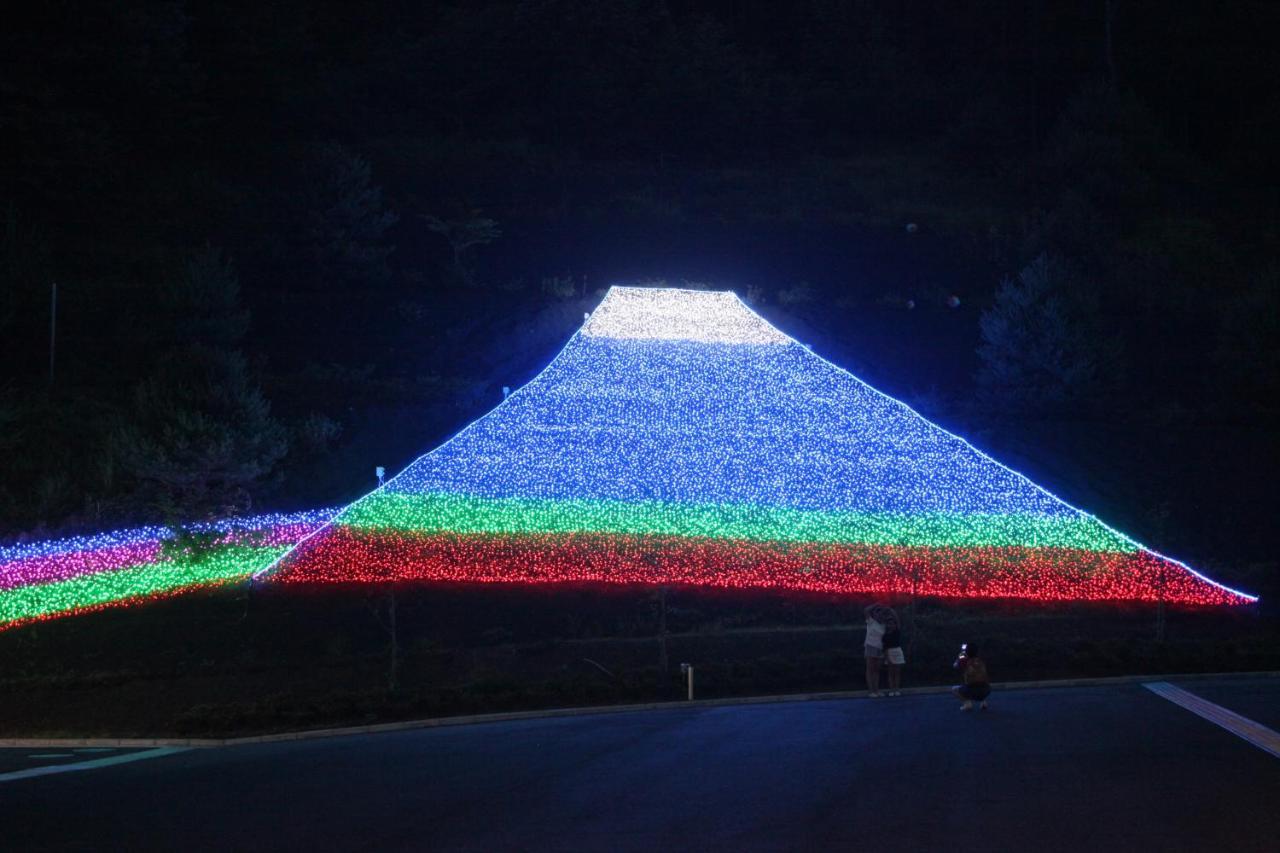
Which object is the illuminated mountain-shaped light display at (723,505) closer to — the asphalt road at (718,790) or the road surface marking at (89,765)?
the road surface marking at (89,765)

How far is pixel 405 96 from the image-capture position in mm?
47438

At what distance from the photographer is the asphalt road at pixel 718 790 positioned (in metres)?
8.06

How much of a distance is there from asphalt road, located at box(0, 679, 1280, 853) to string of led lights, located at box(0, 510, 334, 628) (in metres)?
6.68

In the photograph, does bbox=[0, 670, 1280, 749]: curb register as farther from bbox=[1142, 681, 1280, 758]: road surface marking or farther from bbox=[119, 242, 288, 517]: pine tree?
bbox=[119, 242, 288, 517]: pine tree

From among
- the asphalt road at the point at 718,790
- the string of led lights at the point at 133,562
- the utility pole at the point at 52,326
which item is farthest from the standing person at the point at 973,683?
the utility pole at the point at 52,326

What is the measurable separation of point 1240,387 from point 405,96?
3063cm

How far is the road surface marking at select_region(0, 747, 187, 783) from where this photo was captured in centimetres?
1242

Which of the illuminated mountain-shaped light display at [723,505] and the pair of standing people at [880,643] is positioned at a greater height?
the illuminated mountain-shaped light display at [723,505]

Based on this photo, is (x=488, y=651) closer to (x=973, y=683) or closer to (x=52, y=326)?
(x=973, y=683)

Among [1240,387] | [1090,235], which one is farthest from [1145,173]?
[1240,387]

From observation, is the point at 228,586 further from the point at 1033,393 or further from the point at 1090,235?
the point at 1090,235

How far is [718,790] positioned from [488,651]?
9597 millimetres

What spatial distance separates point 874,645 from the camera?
16375 millimetres

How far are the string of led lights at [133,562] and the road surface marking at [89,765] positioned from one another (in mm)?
5464
